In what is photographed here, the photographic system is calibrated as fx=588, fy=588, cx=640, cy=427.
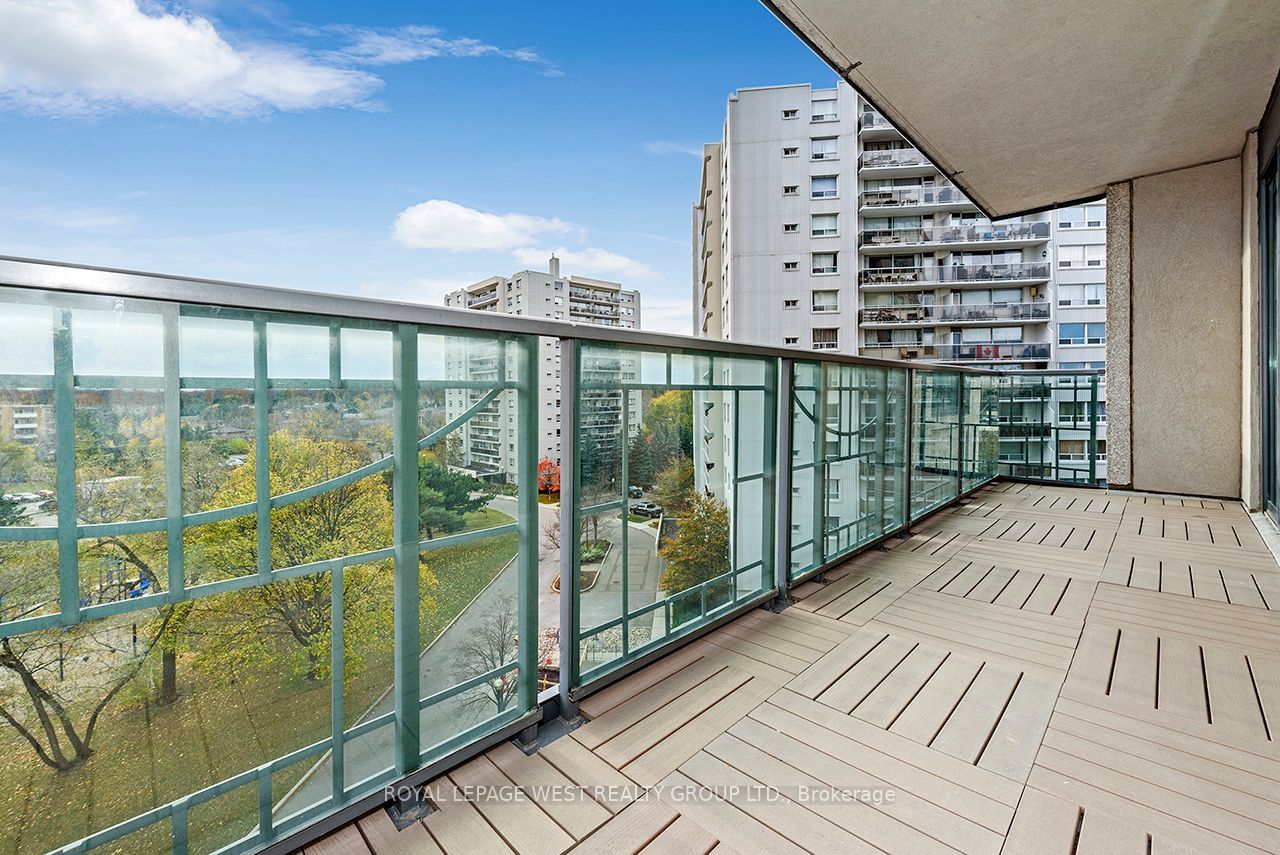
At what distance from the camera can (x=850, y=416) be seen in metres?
3.04

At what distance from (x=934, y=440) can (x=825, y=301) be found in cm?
2070

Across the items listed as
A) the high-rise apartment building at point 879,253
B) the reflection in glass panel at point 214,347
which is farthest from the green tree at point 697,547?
the high-rise apartment building at point 879,253

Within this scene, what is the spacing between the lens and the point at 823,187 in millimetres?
23484

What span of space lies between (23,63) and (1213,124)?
26.5 meters

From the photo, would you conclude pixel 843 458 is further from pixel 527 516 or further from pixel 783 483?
pixel 527 516

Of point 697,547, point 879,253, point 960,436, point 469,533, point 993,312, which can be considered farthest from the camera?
point 879,253

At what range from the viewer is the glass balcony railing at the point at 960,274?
21953 millimetres

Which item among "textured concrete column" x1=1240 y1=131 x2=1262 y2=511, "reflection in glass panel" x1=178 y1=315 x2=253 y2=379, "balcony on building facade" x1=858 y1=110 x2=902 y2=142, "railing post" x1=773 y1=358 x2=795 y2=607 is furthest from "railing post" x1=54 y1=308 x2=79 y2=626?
"balcony on building facade" x1=858 y1=110 x2=902 y2=142

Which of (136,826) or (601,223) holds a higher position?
(601,223)

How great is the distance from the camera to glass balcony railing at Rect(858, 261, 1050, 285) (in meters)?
22.0

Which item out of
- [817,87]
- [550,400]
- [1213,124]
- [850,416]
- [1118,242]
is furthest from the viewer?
[817,87]

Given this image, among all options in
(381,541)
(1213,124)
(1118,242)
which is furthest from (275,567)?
(1118,242)

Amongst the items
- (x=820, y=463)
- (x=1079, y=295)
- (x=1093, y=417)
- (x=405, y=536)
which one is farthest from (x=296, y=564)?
(x=1079, y=295)

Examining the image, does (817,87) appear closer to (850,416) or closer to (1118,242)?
(1118,242)
